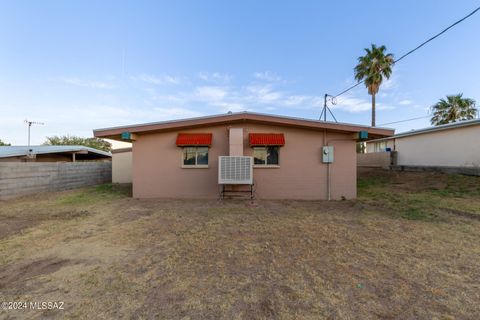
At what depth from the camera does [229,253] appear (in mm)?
3314

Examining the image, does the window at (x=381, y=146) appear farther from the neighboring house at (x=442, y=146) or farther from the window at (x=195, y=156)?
the window at (x=195, y=156)

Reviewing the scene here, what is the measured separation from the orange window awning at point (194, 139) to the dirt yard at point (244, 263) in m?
2.64

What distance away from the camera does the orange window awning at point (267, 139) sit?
7.54 metres

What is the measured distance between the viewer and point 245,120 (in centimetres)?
777

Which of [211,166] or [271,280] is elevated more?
[211,166]

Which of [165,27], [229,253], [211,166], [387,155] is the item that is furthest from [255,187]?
[387,155]

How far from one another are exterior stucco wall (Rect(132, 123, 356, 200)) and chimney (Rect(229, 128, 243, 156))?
1.17ft

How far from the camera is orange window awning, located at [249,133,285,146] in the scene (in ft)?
24.7

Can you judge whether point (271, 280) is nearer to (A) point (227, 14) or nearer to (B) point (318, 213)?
(B) point (318, 213)

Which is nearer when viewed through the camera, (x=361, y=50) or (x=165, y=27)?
(x=165, y=27)

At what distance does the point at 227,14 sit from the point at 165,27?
2930mm

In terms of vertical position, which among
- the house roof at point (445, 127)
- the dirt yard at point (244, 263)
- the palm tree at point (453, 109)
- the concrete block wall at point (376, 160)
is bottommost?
the dirt yard at point (244, 263)

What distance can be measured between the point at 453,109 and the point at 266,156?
70.8 ft

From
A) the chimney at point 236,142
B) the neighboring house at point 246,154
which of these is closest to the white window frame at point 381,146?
the neighboring house at point 246,154
